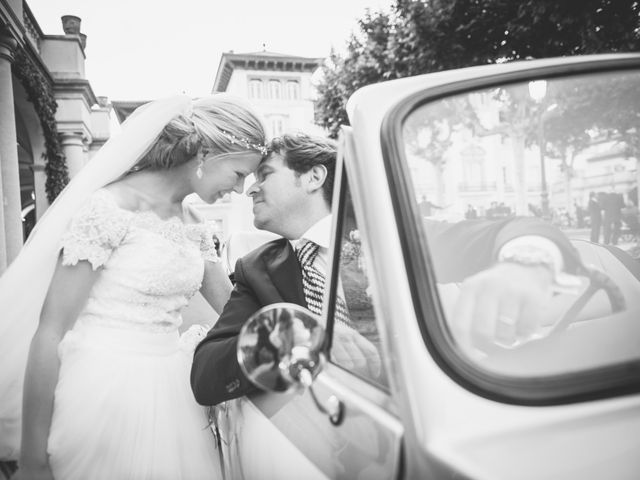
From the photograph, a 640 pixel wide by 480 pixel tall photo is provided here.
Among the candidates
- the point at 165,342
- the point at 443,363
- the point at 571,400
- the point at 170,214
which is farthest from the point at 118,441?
the point at 571,400

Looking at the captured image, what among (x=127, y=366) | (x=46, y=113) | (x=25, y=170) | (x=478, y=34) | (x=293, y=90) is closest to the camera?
(x=127, y=366)

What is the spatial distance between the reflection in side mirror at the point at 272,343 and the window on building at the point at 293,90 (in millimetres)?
44429

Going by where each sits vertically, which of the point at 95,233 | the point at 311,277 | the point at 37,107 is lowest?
the point at 311,277

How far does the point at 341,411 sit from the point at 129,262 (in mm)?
1283

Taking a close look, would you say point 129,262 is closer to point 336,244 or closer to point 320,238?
point 320,238

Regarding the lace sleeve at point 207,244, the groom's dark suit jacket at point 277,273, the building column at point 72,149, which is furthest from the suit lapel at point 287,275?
the building column at point 72,149

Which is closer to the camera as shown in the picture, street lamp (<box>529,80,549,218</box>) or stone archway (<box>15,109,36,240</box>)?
street lamp (<box>529,80,549,218</box>)

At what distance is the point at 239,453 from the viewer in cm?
162

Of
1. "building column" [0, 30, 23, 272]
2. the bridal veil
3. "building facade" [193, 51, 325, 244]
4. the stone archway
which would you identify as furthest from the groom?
"building facade" [193, 51, 325, 244]

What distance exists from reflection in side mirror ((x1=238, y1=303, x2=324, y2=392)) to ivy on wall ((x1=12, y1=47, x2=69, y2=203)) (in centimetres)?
1024

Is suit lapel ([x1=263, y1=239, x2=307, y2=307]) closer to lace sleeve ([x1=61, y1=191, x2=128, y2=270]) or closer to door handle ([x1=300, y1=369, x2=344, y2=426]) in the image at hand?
lace sleeve ([x1=61, y1=191, x2=128, y2=270])

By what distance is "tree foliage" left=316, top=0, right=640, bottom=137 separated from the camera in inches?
289

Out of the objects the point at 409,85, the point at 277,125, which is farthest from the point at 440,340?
the point at 277,125

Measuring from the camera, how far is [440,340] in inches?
35.0
